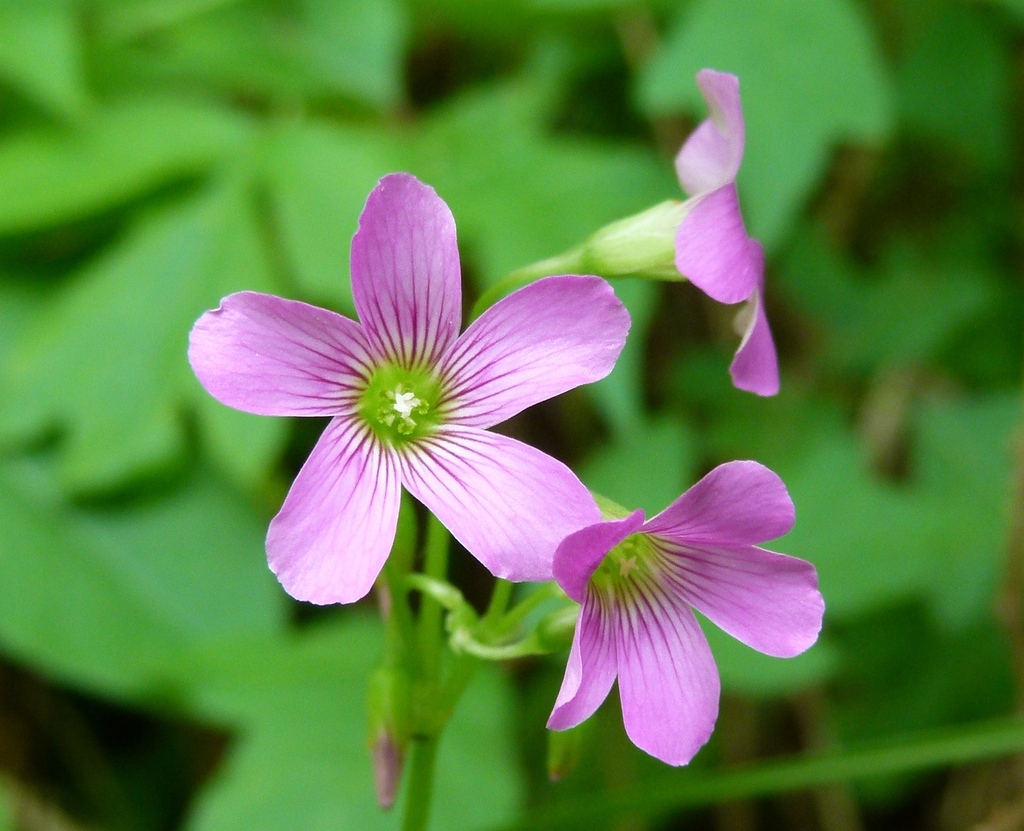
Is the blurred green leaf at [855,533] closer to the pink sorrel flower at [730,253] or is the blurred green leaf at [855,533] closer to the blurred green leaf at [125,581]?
the pink sorrel flower at [730,253]

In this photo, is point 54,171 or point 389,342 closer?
point 389,342

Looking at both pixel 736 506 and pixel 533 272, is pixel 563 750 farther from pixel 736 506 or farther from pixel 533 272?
pixel 533 272

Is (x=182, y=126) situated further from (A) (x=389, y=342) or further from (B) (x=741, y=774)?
Result: (B) (x=741, y=774)

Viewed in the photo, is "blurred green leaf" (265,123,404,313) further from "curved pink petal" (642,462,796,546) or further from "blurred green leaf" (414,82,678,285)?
"curved pink petal" (642,462,796,546)

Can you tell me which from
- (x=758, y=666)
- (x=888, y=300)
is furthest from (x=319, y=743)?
(x=888, y=300)

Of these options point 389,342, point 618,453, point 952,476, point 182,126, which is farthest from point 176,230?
point 952,476

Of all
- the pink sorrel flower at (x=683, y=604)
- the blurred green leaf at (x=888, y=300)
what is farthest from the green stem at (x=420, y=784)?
the blurred green leaf at (x=888, y=300)
